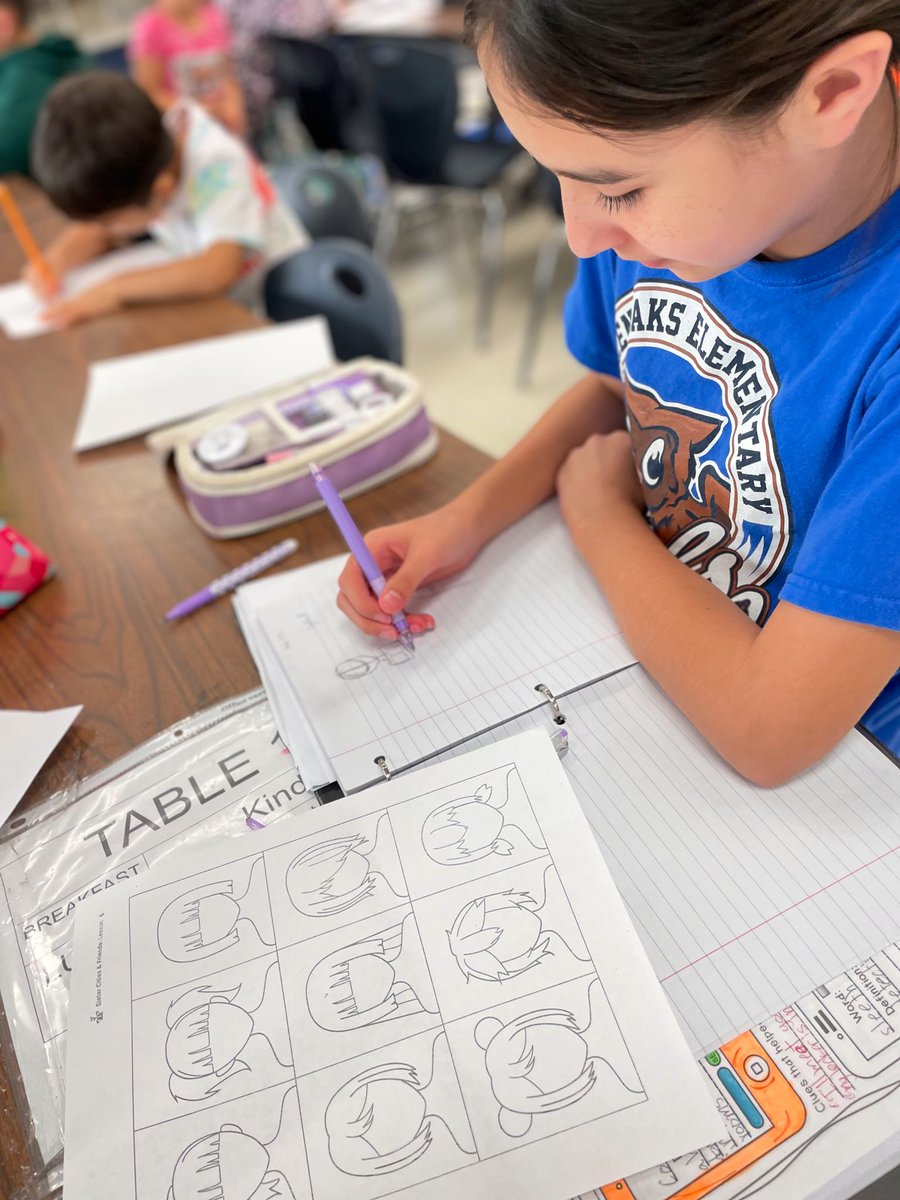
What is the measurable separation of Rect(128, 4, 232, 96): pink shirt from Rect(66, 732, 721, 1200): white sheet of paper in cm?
324

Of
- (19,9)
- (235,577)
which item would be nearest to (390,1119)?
(235,577)

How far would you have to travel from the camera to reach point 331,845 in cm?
56

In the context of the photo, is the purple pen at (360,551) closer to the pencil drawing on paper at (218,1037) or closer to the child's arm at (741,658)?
the child's arm at (741,658)

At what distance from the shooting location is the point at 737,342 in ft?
2.16

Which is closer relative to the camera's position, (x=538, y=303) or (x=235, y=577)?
(x=235, y=577)

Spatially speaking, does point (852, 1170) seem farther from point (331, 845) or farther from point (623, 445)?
point (623, 445)

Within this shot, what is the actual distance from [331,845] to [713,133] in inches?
19.3

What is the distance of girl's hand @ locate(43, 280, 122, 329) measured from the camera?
1396 millimetres

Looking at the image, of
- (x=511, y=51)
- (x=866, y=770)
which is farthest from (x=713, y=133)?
(x=866, y=770)

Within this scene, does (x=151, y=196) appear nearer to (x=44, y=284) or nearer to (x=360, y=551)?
(x=44, y=284)

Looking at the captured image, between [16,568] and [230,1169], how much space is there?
2.02 ft

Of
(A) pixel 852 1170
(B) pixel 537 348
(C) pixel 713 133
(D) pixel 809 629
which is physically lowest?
(B) pixel 537 348

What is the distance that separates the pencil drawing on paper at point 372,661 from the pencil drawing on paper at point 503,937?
0.78 ft

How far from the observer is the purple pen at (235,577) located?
0.82m
